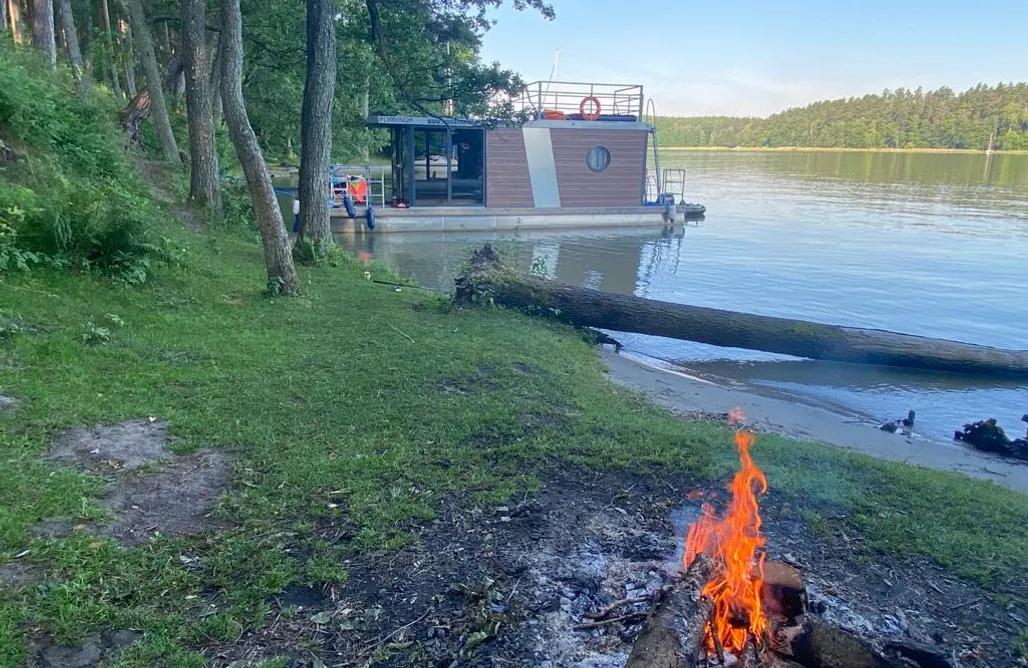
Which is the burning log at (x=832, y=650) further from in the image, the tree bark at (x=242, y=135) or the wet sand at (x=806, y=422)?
the tree bark at (x=242, y=135)

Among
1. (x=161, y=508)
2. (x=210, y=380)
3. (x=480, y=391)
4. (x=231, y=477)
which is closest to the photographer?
(x=161, y=508)

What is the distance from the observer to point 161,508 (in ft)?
13.6

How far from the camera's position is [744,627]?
126 inches

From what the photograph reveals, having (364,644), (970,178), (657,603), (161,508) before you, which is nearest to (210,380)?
(161,508)

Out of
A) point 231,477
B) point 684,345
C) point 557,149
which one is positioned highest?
point 557,149

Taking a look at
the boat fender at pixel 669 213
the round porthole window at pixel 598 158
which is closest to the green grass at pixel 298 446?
the round porthole window at pixel 598 158

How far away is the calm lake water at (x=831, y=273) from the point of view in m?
10.3

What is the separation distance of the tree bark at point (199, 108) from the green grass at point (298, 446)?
5.79 meters

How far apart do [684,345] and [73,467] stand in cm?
988

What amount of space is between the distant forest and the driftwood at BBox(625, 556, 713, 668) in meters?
111

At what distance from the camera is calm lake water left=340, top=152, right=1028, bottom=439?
10297 mm

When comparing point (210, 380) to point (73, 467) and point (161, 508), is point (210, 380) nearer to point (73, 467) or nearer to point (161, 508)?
point (73, 467)

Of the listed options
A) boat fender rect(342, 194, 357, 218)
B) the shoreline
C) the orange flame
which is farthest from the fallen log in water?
the shoreline

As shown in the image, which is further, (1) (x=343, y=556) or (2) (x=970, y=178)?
(2) (x=970, y=178)
